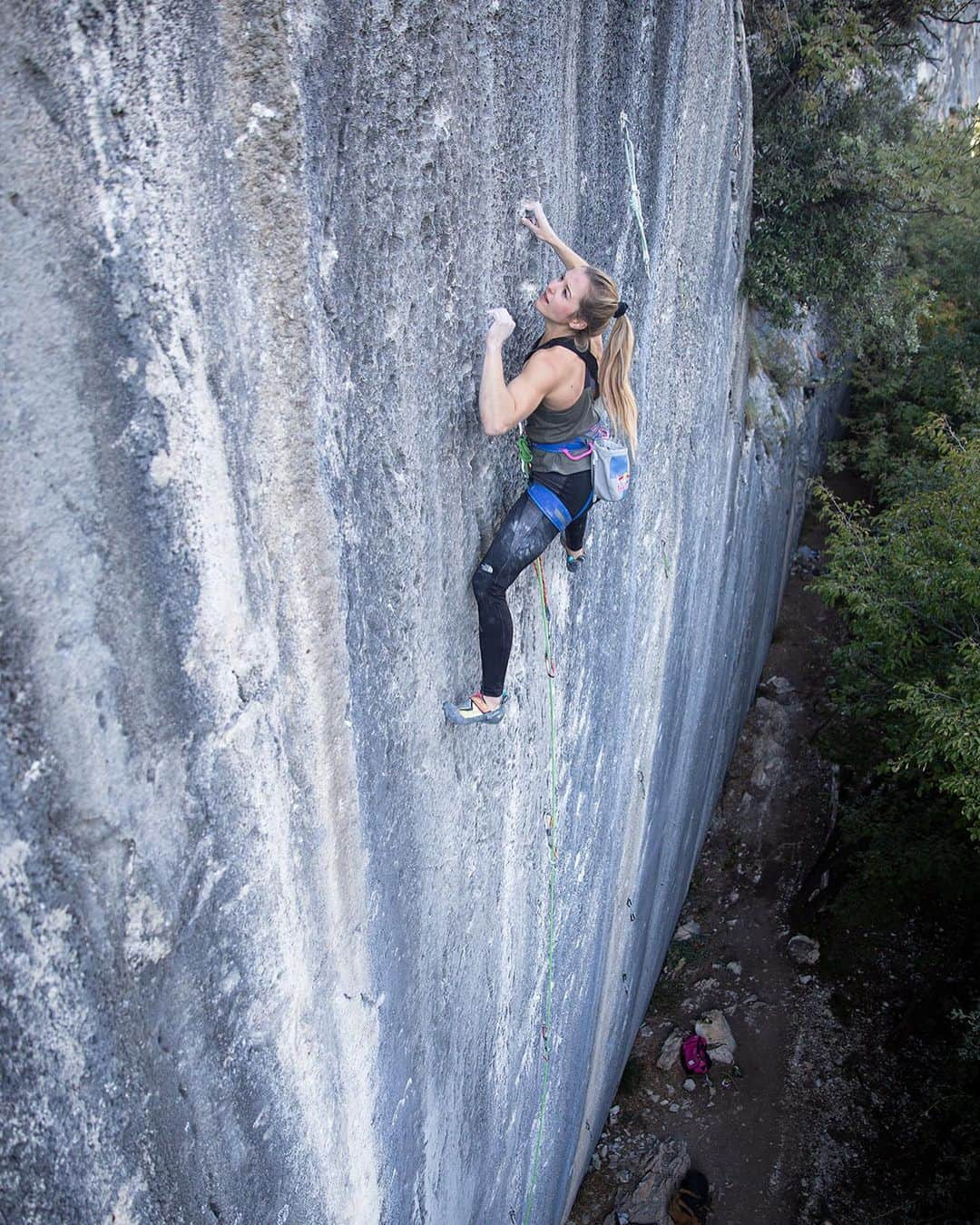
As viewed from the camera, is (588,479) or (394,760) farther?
(588,479)

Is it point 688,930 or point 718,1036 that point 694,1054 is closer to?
point 718,1036

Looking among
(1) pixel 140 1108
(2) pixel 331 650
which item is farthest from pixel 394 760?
(1) pixel 140 1108

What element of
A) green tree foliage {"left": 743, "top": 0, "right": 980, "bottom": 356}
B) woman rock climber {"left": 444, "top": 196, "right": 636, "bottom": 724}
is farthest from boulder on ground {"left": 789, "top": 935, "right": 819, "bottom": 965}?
woman rock climber {"left": 444, "top": 196, "right": 636, "bottom": 724}

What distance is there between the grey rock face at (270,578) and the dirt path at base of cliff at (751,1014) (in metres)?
4.21

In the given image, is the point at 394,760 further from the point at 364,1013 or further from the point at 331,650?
the point at 364,1013

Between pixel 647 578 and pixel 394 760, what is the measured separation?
9.87 feet

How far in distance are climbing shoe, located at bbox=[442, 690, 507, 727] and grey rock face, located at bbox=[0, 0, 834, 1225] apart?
2.2 inches

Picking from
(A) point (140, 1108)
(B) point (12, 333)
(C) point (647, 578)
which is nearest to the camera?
(B) point (12, 333)

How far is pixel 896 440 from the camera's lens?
14.2 m

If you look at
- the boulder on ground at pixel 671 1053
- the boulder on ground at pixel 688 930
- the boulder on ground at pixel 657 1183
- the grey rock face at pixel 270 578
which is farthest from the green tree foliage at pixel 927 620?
the boulder on ground at pixel 657 1183

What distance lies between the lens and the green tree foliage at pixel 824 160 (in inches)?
335

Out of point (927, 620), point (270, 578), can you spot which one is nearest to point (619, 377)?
point (270, 578)

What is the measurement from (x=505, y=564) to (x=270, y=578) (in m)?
1.25

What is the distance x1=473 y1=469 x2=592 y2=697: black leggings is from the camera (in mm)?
3496
